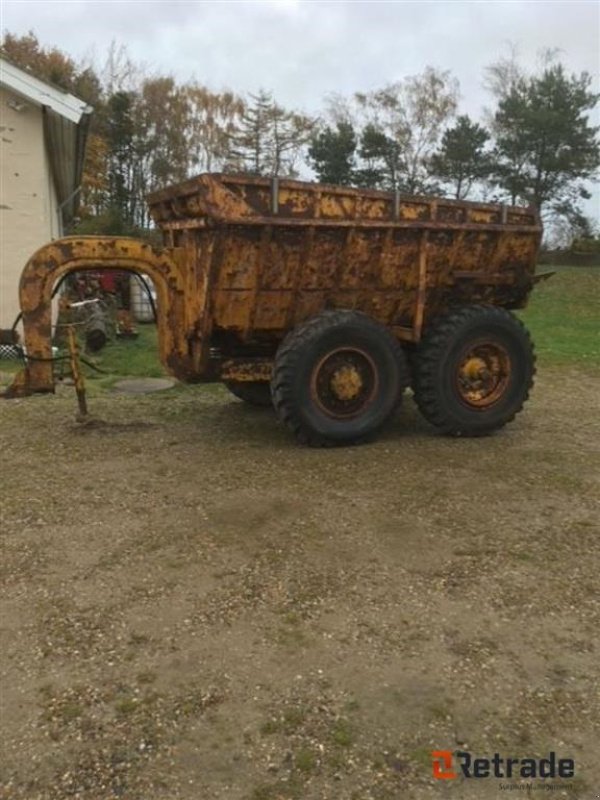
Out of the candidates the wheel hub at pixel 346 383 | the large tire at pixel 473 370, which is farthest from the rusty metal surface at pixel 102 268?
the large tire at pixel 473 370

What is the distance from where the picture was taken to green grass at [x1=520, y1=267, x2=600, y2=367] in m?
13.4

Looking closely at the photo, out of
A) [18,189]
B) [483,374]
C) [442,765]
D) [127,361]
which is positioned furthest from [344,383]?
[18,189]

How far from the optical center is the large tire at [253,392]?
7898 mm

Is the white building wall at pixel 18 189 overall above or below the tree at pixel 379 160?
below

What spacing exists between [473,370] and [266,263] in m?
2.21

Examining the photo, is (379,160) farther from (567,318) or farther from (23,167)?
(23,167)

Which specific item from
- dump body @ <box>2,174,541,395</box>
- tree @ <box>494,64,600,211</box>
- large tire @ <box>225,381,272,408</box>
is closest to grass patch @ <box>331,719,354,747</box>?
dump body @ <box>2,174,541,395</box>

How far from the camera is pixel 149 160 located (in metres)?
41.4

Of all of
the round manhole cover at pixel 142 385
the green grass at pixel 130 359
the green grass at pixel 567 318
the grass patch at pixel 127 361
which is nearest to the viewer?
the round manhole cover at pixel 142 385

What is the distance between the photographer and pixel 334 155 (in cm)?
4175

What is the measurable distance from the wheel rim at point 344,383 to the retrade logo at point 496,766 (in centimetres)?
393

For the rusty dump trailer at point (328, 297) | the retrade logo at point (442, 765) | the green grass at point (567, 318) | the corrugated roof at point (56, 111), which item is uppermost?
the corrugated roof at point (56, 111)

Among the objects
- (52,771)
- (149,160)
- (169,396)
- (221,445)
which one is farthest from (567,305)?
(149,160)

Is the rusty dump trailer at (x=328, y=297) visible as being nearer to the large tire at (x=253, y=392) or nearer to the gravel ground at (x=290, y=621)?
the gravel ground at (x=290, y=621)
